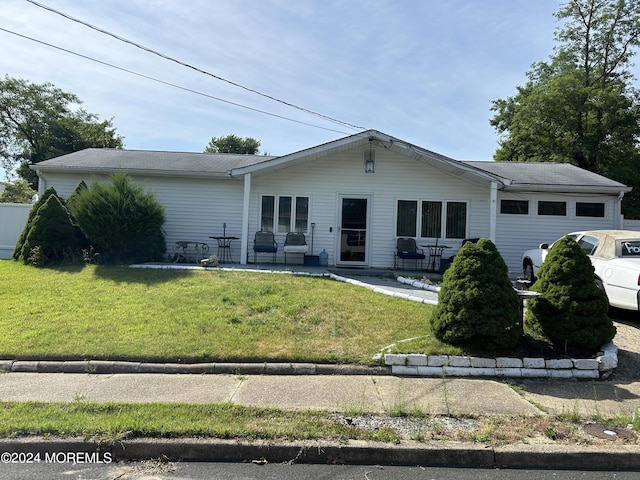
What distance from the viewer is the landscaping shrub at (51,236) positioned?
33.8ft

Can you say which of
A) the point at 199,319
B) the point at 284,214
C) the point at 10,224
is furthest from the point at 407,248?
the point at 10,224

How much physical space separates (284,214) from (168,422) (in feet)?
30.5

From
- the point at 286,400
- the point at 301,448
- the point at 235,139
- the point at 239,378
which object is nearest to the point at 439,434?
the point at 301,448

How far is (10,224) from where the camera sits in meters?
12.4

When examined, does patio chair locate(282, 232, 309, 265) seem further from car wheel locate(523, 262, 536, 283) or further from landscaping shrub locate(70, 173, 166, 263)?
car wheel locate(523, 262, 536, 283)

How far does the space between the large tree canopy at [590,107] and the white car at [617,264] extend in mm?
17753

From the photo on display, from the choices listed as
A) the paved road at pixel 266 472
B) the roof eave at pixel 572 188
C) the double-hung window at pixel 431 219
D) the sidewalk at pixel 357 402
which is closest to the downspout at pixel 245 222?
the double-hung window at pixel 431 219

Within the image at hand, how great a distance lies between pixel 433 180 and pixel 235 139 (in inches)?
1233

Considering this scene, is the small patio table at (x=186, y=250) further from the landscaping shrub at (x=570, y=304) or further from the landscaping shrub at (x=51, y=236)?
the landscaping shrub at (x=570, y=304)

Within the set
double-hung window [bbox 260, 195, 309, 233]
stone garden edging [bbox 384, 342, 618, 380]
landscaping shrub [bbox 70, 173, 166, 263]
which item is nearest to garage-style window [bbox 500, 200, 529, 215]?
double-hung window [bbox 260, 195, 309, 233]

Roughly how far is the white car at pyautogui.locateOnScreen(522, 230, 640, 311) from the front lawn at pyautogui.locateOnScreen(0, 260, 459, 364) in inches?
123

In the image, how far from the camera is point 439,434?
337 cm

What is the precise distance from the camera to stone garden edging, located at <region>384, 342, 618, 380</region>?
4.91 m

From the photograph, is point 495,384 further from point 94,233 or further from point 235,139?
point 235,139
